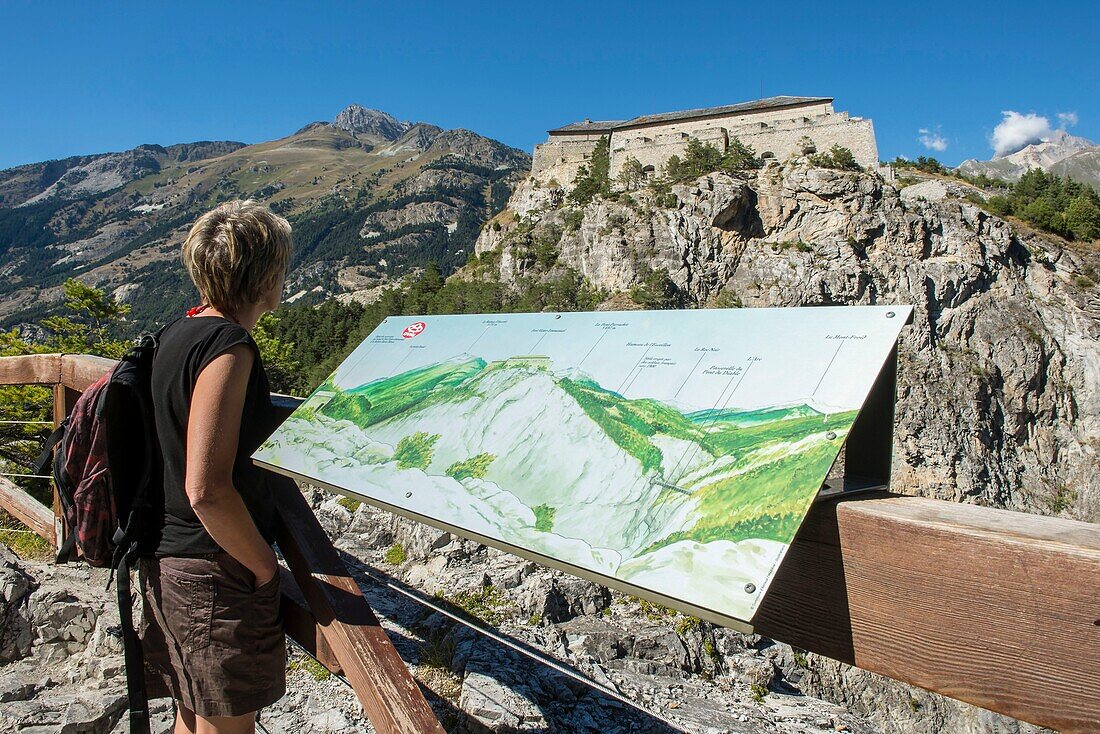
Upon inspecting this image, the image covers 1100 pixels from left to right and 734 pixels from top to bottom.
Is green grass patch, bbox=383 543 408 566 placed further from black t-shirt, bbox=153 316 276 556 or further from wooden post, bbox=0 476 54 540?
black t-shirt, bbox=153 316 276 556

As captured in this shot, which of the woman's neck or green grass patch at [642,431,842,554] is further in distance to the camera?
the woman's neck

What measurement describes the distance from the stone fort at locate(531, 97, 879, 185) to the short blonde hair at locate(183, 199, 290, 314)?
123ft

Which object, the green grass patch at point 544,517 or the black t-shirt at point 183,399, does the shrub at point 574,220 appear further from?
the green grass patch at point 544,517

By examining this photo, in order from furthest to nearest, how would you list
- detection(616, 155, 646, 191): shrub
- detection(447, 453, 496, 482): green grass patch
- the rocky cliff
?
detection(616, 155, 646, 191): shrub
the rocky cliff
detection(447, 453, 496, 482): green grass patch

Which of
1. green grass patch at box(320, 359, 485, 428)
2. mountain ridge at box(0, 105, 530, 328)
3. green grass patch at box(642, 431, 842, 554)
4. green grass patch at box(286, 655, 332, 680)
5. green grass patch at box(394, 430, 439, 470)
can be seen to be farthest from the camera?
mountain ridge at box(0, 105, 530, 328)

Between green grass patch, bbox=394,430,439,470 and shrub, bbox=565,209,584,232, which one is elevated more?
shrub, bbox=565,209,584,232

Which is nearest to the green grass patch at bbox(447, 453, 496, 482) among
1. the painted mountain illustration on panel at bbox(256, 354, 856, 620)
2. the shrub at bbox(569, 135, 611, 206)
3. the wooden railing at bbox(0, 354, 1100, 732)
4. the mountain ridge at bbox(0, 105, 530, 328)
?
the painted mountain illustration on panel at bbox(256, 354, 856, 620)

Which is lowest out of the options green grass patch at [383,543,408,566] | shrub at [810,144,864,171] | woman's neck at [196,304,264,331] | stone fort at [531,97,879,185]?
green grass patch at [383,543,408,566]

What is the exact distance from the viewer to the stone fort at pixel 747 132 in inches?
1310

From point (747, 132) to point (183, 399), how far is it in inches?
1558

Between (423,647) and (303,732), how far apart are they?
2.40 feet

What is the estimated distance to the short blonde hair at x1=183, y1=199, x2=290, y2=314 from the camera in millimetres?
1667

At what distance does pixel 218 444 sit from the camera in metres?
1.48

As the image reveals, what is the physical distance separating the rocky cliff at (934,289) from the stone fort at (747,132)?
2.78 meters
